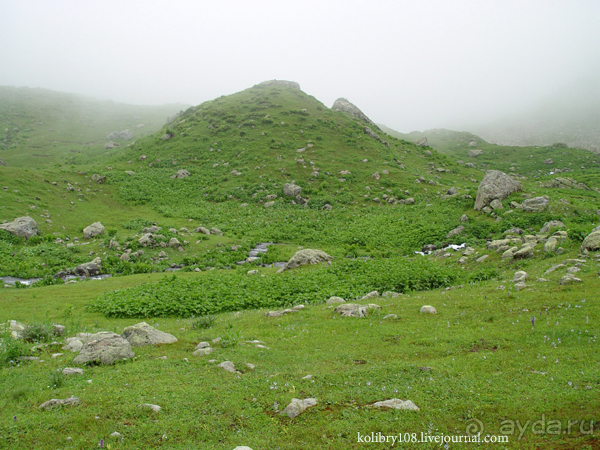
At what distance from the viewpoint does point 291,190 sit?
48094mm

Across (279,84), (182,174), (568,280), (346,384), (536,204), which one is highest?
(279,84)

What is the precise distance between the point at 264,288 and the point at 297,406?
13864 mm

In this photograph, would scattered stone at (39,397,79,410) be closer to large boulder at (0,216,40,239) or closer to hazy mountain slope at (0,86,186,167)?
large boulder at (0,216,40,239)

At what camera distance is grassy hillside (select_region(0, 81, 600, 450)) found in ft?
21.8

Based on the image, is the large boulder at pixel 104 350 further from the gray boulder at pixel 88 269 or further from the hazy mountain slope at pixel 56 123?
the hazy mountain slope at pixel 56 123

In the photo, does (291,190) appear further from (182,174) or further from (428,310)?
(428,310)

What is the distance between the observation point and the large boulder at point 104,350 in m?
9.69

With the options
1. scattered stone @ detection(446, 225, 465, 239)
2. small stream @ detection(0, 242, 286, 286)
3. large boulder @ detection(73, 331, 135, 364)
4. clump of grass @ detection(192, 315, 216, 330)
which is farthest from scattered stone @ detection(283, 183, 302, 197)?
large boulder @ detection(73, 331, 135, 364)

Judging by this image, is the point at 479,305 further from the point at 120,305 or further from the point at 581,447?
the point at 120,305

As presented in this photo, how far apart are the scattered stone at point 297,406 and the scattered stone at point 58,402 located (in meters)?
4.61

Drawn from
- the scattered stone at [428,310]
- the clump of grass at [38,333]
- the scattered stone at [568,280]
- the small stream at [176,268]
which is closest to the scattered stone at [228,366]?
the clump of grass at [38,333]

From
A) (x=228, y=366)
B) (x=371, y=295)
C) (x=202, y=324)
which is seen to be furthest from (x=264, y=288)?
(x=228, y=366)

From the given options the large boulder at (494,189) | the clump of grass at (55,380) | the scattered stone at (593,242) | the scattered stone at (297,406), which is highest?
the large boulder at (494,189)

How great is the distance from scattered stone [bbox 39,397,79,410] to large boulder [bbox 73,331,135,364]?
7.71 feet
